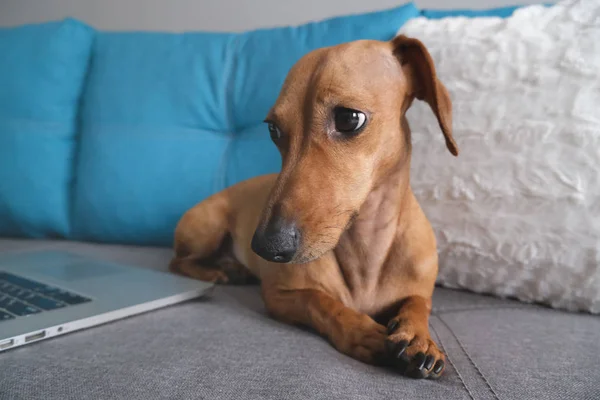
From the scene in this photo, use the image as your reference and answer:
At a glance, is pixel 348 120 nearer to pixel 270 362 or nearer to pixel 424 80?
pixel 424 80

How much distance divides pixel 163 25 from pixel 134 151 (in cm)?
96

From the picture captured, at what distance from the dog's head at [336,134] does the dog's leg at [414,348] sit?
166 millimetres

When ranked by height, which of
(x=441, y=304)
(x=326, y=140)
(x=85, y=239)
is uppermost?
(x=326, y=140)

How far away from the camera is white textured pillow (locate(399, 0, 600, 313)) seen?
3.34 ft

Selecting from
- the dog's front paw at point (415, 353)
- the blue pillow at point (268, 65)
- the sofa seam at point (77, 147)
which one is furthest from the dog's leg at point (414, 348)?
the sofa seam at point (77, 147)

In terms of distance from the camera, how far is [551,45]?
43.3 inches

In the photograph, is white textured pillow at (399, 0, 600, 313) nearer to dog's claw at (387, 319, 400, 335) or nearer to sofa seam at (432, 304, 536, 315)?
sofa seam at (432, 304, 536, 315)

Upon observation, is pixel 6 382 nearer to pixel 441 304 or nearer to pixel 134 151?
pixel 441 304

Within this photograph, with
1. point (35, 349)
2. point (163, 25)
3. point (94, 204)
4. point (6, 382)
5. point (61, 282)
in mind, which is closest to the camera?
point (6, 382)

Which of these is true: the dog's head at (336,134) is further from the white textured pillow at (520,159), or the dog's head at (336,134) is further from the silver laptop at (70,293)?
the silver laptop at (70,293)

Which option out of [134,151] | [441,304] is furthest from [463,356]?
[134,151]

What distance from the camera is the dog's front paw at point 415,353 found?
0.69 meters

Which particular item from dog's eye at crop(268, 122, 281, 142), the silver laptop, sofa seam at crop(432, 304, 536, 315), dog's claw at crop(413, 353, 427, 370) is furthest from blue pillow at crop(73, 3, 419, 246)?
dog's claw at crop(413, 353, 427, 370)

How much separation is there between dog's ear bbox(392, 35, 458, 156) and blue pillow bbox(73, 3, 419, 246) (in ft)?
1.97
